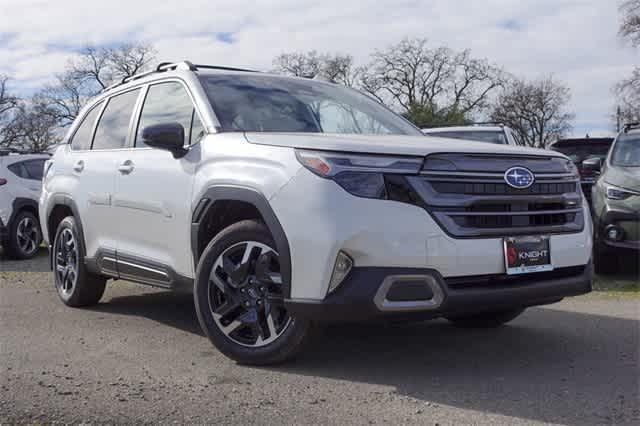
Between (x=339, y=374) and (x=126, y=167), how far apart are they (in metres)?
2.24

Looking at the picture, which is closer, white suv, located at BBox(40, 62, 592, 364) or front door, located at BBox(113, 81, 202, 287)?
white suv, located at BBox(40, 62, 592, 364)

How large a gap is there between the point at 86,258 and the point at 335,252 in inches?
117

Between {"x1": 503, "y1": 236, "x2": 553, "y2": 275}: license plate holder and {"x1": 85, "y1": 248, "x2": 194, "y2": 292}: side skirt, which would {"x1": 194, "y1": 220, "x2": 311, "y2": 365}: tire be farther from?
{"x1": 503, "y1": 236, "x2": 553, "y2": 275}: license plate holder

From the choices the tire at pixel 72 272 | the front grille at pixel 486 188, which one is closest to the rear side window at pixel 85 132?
the tire at pixel 72 272

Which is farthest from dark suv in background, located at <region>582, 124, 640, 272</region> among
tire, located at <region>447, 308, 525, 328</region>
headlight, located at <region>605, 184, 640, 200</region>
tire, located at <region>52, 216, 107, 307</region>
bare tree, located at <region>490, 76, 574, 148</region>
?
bare tree, located at <region>490, 76, 574, 148</region>

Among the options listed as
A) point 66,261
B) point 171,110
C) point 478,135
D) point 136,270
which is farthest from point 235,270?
point 478,135

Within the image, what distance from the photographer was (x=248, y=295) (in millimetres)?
4270

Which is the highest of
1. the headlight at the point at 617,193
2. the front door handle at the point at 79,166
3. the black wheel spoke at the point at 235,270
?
the front door handle at the point at 79,166

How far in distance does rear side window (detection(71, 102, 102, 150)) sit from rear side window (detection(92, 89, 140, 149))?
5.8 inches

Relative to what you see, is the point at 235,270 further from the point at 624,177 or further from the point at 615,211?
the point at 624,177

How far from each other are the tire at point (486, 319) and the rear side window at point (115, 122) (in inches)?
109

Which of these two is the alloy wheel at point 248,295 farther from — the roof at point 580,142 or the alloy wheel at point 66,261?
the roof at point 580,142

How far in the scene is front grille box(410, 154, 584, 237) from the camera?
388 centimetres

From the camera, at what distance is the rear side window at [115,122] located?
19.1 feet
